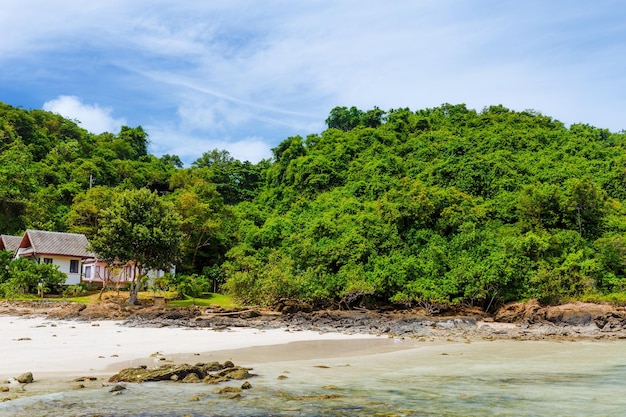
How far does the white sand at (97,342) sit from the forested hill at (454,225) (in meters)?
10.1

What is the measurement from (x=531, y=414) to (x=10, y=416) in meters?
7.69

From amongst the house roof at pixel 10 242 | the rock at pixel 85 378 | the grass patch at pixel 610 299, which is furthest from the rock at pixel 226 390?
the house roof at pixel 10 242

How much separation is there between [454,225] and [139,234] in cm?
2031

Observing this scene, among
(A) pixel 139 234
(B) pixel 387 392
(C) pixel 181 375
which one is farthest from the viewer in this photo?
(A) pixel 139 234

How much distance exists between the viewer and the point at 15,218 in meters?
48.7

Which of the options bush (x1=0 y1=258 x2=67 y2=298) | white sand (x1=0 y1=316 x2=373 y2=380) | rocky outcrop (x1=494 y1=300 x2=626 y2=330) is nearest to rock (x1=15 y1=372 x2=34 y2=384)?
white sand (x1=0 y1=316 x2=373 y2=380)

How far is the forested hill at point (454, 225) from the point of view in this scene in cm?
3091

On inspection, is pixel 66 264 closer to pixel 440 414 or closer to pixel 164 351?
pixel 164 351

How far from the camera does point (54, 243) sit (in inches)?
1618

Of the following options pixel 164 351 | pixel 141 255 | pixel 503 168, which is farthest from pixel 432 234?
pixel 164 351

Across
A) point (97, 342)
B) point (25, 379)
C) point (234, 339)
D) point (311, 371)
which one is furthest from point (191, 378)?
point (234, 339)

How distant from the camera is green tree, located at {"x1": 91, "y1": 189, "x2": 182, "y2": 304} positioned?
30453mm

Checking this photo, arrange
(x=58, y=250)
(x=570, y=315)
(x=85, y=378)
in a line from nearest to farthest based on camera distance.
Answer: (x=85, y=378) → (x=570, y=315) → (x=58, y=250)

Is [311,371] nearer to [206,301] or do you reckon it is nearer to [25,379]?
[25,379]
